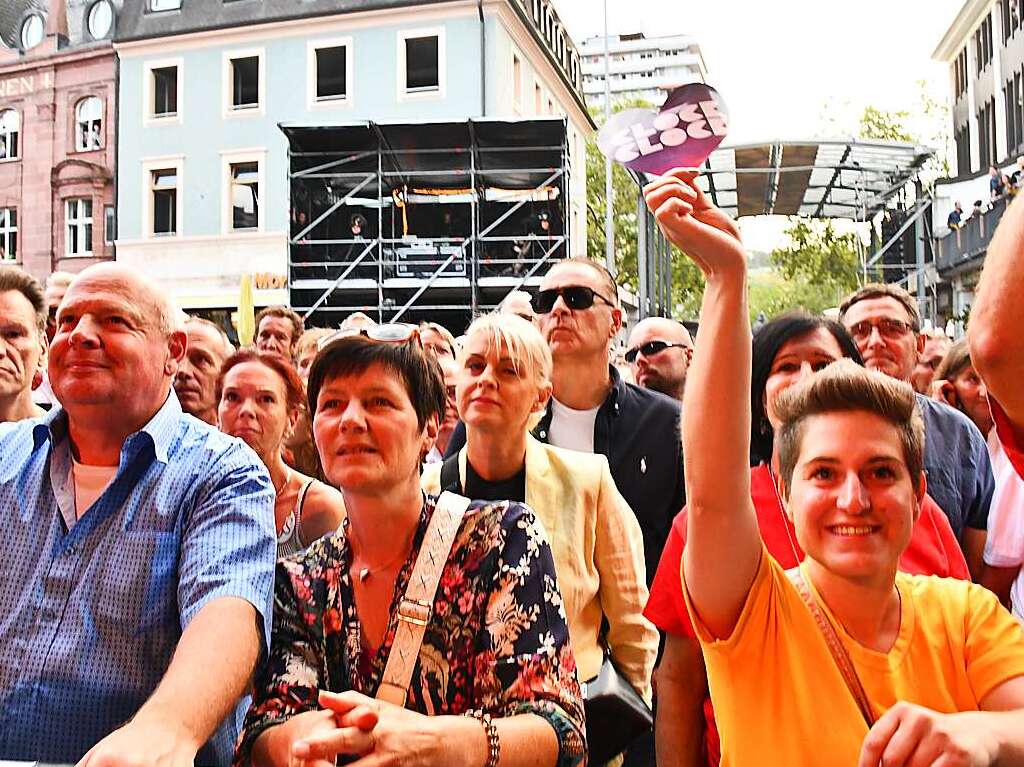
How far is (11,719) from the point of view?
6.66ft

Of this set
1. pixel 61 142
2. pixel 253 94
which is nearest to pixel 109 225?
pixel 61 142

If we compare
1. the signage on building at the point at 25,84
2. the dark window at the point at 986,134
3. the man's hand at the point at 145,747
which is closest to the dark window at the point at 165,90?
the signage on building at the point at 25,84

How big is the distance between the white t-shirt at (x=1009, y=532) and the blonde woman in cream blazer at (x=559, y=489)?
106 centimetres

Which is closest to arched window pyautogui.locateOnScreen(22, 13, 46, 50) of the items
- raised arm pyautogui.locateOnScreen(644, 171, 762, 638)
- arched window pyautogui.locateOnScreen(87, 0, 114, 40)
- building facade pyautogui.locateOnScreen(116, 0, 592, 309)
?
arched window pyautogui.locateOnScreen(87, 0, 114, 40)

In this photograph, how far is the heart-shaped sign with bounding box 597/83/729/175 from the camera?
218cm

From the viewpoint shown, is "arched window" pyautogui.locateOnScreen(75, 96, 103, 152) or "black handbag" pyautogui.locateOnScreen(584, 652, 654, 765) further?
"arched window" pyautogui.locateOnScreen(75, 96, 103, 152)

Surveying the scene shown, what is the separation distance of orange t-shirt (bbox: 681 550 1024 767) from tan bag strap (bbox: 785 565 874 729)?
0.03 feet

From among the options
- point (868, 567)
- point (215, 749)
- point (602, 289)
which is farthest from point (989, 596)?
point (602, 289)

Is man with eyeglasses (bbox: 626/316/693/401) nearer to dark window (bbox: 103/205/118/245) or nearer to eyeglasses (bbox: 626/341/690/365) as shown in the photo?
eyeglasses (bbox: 626/341/690/365)

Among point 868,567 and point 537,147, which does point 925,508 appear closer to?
point 868,567

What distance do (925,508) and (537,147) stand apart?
12.8 m

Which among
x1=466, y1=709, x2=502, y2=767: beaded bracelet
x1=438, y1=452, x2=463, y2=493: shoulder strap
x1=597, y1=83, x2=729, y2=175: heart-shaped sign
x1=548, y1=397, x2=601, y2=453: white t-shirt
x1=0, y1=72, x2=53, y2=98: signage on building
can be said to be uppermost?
x1=0, y1=72, x2=53, y2=98: signage on building

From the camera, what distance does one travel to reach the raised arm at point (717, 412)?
172cm

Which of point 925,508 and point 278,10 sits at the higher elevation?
point 278,10
